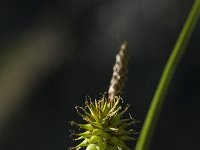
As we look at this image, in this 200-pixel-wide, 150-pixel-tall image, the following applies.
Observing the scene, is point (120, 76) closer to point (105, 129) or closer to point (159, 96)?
point (159, 96)

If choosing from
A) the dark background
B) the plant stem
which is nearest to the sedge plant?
the plant stem

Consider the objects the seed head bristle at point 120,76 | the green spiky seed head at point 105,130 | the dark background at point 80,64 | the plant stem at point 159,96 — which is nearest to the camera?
the green spiky seed head at point 105,130

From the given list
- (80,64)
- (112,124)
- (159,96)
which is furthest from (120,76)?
(80,64)

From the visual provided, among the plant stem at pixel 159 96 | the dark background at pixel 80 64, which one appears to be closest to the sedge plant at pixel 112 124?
the plant stem at pixel 159 96

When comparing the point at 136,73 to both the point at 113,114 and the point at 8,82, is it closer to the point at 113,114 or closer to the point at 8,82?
the point at 8,82

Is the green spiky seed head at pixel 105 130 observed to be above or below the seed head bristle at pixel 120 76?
below

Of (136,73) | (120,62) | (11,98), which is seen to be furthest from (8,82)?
(120,62)

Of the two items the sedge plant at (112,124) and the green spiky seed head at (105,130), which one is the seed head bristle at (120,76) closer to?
the sedge plant at (112,124)

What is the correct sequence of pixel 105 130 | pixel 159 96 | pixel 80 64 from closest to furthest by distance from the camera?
pixel 105 130, pixel 159 96, pixel 80 64

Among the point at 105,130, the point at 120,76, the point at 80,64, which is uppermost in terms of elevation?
the point at 80,64
